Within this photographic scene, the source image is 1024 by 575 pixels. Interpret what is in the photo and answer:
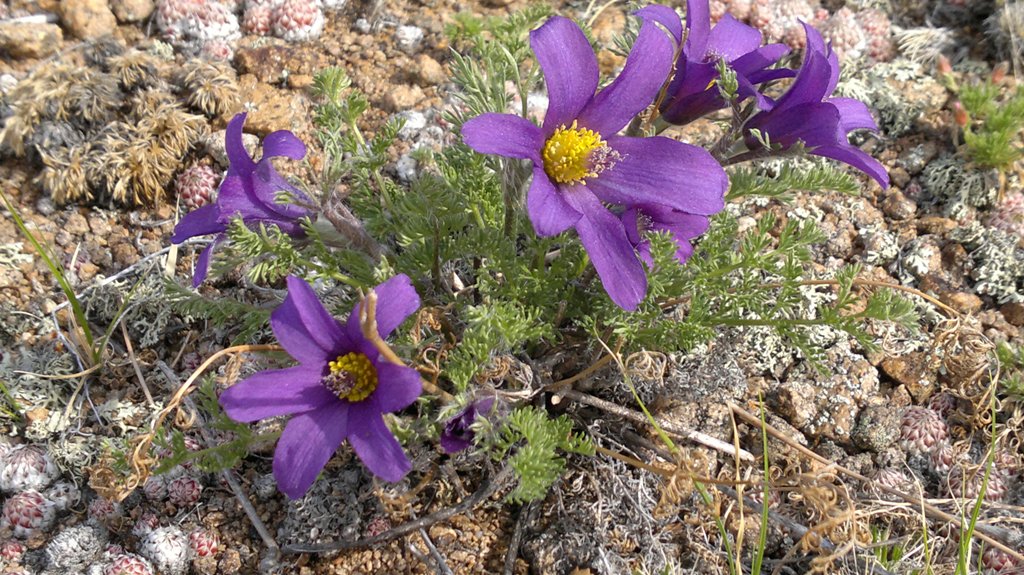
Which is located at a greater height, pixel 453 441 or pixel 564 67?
pixel 564 67

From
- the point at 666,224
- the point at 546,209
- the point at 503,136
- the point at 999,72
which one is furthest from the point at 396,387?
the point at 999,72

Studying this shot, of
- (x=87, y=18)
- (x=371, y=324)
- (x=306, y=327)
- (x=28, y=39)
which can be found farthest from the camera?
(x=87, y=18)

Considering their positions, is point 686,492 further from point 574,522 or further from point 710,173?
point 710,173

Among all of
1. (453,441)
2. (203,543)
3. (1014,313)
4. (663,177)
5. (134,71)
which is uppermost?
(663,177)

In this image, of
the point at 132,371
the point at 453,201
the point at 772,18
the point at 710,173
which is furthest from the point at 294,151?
the point at 772,18

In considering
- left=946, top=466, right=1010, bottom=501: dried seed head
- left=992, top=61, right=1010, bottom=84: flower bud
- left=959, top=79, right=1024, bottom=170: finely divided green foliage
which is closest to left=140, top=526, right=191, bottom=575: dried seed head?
left=946, top=466, right=1010, bottom=501: dried seed head

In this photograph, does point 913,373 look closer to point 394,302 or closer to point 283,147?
point 394,302

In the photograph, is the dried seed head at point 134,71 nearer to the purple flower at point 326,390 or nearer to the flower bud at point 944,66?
the purple flower at point 326,390
